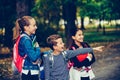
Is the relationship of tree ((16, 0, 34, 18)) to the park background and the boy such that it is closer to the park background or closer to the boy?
the park background

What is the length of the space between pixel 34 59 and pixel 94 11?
31215 mm

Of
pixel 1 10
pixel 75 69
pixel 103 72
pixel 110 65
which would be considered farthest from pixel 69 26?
pixel 75 69

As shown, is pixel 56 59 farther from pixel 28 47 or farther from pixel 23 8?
pixel 23 8

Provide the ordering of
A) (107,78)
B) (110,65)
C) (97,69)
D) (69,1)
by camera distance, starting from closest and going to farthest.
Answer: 1. (107,78)
2. (97,69)
3. (110,65)
4. (69,1)

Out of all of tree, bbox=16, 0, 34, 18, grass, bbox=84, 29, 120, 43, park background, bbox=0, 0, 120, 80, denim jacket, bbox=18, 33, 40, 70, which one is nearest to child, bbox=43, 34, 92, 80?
denim jacket, bbox=18, 33, 40, 70

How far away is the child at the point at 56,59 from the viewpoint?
5.44m

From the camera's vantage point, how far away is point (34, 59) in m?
5.28

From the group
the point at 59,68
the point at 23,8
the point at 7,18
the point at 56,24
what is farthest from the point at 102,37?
the point at 59,68

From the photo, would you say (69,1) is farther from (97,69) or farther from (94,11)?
(94,11)

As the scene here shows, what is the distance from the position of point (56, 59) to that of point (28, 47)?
55 cm

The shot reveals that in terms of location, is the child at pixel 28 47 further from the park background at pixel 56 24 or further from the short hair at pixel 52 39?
the park background at pixel 56 24

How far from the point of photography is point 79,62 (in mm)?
6270

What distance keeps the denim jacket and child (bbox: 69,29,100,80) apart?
39.9 inches

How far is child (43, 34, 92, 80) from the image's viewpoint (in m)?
5.44
